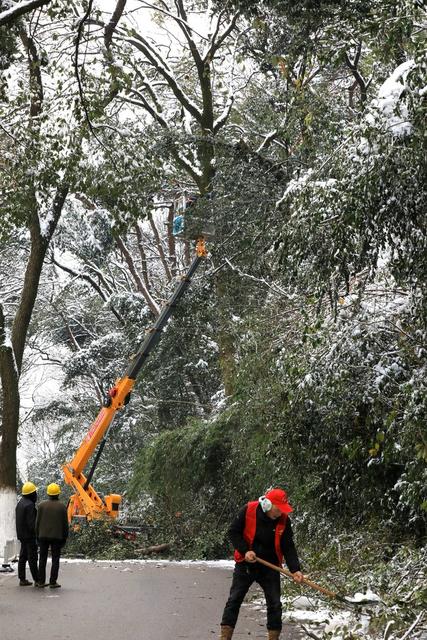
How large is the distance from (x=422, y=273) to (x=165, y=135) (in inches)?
622

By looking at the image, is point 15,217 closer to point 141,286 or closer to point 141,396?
point 141,286

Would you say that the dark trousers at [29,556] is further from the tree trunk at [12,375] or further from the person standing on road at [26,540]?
the tree trunk at [12,375]

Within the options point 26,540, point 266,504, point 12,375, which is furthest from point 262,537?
point 12,375

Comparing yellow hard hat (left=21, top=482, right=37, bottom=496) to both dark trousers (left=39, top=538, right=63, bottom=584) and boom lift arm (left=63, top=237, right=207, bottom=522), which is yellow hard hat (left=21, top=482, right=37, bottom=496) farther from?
boom lift arm (left=63, top=237, right=207, bottom=522)

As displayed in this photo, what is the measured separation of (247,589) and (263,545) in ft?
1.37

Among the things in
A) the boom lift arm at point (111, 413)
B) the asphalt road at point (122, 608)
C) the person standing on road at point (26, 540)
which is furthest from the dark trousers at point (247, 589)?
the boom lift arm at point (111, 413)

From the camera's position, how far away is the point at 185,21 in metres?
27.3

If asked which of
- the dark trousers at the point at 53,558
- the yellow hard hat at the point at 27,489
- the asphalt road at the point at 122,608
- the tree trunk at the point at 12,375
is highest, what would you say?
the tree trunk at the point at 12,375

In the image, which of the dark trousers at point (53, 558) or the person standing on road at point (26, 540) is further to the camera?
the person standing on road at point (26, 540)

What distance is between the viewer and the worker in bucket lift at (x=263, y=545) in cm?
870

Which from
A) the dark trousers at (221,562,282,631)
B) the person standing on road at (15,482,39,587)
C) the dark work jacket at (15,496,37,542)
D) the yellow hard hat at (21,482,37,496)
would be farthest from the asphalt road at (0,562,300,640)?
the yellow hard hat at (21,482,37,496)

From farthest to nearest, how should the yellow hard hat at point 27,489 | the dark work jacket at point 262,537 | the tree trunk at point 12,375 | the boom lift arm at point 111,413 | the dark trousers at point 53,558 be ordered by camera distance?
the boom lift arm at point 111,413
the tree trunk at point 12,375
the yellow hard hat at point 27,489
the dark trousers at point 53,558
the dark work jacket at point 262,537

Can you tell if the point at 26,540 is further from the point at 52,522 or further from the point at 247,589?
the point at 247,589

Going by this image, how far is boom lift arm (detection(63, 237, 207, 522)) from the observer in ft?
79.4
